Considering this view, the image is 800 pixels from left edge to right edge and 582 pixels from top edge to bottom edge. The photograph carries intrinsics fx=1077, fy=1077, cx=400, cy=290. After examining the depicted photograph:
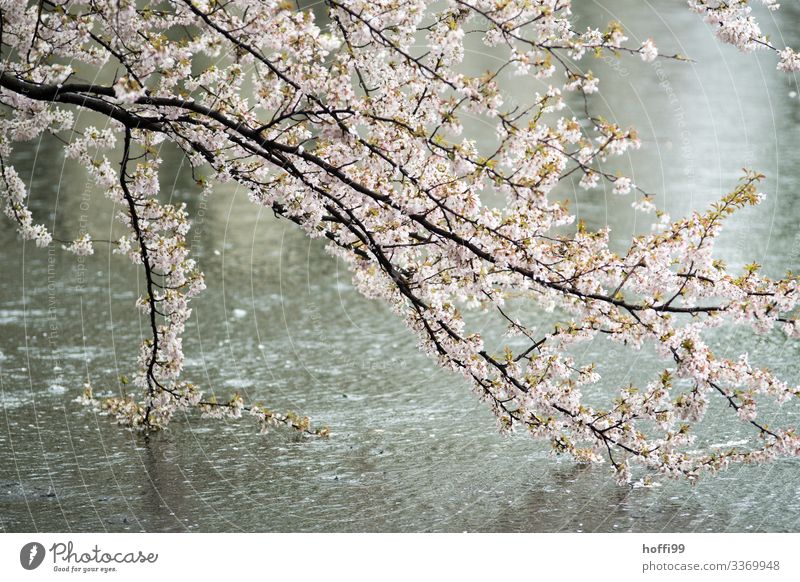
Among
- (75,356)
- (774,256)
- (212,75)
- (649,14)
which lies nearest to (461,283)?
(212,75)

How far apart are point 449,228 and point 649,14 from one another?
25916 mm

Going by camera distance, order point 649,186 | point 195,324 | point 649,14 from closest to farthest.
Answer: point 195,324 < point 649,186 < point 649,14

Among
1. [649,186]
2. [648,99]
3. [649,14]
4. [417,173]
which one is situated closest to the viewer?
[417,173]

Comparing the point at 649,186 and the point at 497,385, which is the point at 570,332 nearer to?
the point at 497,385

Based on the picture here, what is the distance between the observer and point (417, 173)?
5637 mm
